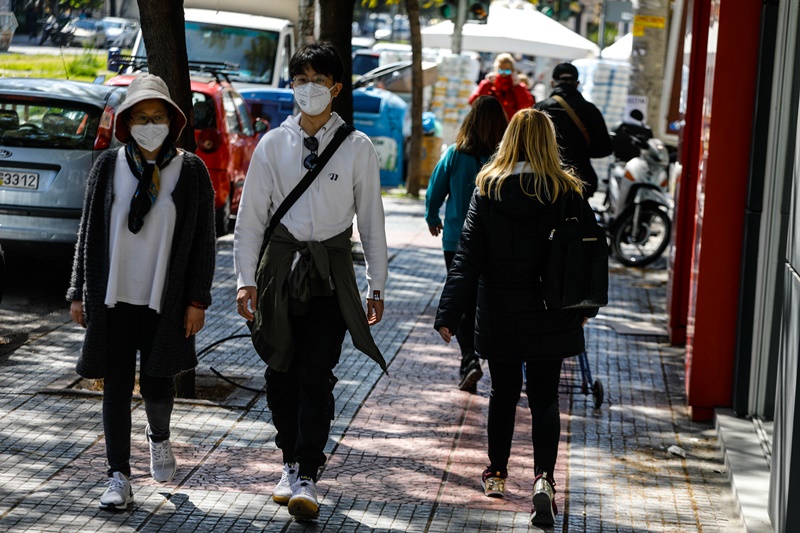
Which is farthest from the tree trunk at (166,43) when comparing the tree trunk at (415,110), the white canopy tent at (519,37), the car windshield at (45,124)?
the white canopy tent at (519,37)

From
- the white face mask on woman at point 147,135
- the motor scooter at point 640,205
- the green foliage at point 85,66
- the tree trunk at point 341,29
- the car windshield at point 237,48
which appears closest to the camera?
the white face mask on woman at point 147,135

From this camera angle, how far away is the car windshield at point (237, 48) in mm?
20203

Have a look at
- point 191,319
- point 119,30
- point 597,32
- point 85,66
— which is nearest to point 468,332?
point 191,319

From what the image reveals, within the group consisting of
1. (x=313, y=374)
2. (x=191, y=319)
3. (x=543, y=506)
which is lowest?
(x=543, y=506)

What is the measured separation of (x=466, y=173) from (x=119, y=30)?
11963 millimetres

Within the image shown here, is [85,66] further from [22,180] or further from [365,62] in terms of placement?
[365,62]

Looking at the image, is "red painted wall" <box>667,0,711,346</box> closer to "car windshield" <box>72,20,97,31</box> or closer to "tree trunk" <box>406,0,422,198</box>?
"car windshield" <box>72,20,97,31</box>

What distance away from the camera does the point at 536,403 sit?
5902mm

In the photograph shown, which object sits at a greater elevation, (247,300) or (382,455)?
(247,300)

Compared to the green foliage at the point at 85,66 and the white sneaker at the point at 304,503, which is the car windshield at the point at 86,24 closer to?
the green foliage at the point at 85,66

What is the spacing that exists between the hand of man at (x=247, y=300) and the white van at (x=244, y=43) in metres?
15.1

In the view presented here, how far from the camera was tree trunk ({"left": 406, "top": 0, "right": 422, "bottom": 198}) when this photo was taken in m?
21.3

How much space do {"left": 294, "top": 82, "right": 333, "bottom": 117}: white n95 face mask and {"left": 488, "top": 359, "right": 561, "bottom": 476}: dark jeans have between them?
Result: 1.40m

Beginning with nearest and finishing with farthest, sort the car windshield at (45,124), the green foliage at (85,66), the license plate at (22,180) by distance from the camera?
the license plate at (22,180), the car windshield at (45,124), the green foliage at (85,66)
